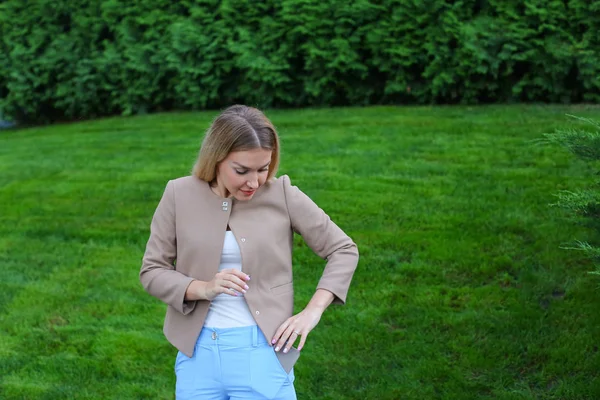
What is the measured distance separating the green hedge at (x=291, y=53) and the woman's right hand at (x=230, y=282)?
642 cm

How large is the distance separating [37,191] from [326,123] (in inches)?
115

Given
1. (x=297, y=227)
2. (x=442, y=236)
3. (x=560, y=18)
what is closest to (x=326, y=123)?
(x=560, y=18)

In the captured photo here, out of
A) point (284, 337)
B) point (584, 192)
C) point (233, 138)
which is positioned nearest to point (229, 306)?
point (284, 337)

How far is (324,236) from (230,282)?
390 millimetres

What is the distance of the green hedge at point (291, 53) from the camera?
850 cm

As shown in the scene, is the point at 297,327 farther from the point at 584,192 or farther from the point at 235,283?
the point at 584,192

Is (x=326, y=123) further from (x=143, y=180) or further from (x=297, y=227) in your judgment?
(x=297, y=227)

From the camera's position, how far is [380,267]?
5.51 meters

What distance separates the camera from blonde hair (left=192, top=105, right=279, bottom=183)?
2.71 meters

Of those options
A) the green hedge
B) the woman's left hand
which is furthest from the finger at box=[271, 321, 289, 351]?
the green hedge

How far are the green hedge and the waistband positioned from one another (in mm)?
6303

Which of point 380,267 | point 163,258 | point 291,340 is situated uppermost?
point 163,258

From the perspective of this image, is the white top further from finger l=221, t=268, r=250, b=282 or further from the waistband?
finger l=221, t=268, r=250, b=282

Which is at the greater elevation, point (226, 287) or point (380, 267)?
point (226, 287)
